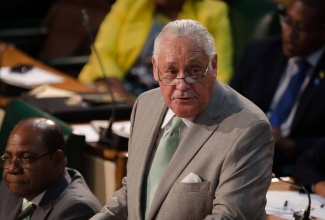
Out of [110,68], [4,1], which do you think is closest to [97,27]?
[110,68]

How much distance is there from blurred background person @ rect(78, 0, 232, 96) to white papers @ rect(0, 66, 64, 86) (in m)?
0.33

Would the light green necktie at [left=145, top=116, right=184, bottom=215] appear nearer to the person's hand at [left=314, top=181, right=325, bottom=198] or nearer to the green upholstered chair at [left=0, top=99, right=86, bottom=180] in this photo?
the person's hand at [left=314, top=181, right=325, bottom=198]

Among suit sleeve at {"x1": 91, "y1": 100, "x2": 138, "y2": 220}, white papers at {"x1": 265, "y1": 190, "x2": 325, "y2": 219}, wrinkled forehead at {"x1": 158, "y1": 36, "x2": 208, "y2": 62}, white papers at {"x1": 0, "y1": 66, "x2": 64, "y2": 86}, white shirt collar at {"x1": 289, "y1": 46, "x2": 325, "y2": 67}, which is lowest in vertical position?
white papers at {"x1": 0, "y1": 66, "x2": 64, "y2": 86}

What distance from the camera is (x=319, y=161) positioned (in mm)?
4168

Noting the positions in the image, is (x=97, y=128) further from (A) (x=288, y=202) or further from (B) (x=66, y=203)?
(A) (x=288, y=202)

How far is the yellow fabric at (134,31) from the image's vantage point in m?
6.13

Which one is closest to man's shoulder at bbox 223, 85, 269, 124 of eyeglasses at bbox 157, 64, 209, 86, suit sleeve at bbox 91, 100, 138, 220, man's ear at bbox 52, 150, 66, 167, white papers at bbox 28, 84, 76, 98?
eyeglasses at bbox 157, 64, 209, 86

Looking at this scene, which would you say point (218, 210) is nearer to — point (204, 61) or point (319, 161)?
point (204, 61)

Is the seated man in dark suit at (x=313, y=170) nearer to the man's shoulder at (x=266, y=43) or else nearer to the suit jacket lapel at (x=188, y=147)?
the suit jacket lapel at (x=188, y=147)

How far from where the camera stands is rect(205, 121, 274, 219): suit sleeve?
296 cm

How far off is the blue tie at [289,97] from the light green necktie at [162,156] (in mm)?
2196

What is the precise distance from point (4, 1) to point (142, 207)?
5631 millimetres

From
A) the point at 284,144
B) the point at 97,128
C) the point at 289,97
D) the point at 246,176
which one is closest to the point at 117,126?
the point at 97,128

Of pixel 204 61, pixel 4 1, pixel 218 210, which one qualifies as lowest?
pixel 4 1
